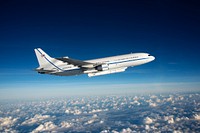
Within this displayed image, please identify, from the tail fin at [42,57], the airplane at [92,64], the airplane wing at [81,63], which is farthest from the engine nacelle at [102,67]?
the tail fin at [42,57]

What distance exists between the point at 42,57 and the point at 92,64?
1196 cm

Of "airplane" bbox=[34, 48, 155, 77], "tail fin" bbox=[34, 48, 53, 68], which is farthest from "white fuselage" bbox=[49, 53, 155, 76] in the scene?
"tail fin" bbox=[34, 48, 53, 68]

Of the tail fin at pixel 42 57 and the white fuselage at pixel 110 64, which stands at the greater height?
the tail fin at pixel 42 57

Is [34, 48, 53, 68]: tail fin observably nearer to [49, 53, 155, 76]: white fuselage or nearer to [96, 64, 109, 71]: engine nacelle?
[49, 53, 155, 76]: white fuselage

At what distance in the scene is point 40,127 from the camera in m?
154

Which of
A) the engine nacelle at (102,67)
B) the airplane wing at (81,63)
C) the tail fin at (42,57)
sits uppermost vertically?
the tail fin at (42,57)

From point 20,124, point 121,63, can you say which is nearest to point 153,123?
point 20,124

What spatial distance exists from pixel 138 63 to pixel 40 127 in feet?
472

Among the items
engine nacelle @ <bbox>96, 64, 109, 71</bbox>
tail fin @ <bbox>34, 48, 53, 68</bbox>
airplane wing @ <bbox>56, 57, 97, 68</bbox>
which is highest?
tail fin @ <bbox>34, 48, 53, 68</bbox>

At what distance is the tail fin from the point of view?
36.0 meters

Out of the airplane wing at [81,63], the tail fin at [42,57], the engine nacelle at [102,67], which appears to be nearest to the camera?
the airplane wing at [81,63]

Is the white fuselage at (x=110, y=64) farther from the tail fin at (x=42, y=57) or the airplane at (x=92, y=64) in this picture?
the tail fin at (x=42, y=57)

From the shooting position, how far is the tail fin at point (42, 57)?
36.0 metres

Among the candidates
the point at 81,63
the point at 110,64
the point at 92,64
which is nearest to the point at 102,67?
the point at 110,64
